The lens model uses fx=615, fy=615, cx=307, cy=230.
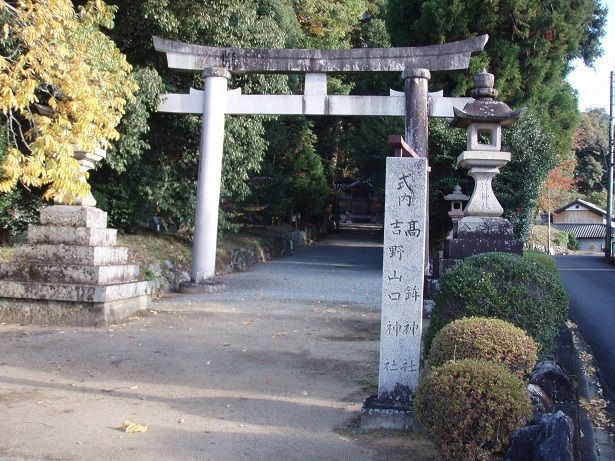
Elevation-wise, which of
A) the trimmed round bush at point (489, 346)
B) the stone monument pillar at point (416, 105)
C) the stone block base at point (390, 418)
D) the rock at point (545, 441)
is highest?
the stone monument pillar at point (416, 105)

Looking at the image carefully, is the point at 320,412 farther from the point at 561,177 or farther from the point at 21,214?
the point at 561,177

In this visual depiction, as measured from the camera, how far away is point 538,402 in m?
4.38

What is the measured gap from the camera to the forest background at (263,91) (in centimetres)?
945

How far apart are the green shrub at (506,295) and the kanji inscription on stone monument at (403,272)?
3.36 ft

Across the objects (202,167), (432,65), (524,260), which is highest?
(432,65)

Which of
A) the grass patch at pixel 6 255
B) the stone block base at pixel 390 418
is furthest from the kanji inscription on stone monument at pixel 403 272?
the grass patch at pixel 6 255

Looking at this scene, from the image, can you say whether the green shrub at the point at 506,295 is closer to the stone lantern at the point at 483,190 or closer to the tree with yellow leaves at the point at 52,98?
the stone lantern at the point at 483,190

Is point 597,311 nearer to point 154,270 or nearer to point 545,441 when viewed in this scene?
point 154,270

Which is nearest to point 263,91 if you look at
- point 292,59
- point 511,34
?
point 292,59

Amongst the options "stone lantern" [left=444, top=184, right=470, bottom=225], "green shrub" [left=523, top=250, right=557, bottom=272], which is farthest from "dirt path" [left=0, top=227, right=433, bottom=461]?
"stone lantern" [left=444, top=184, right=470, bottom=225]

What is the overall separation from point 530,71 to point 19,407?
711 inches

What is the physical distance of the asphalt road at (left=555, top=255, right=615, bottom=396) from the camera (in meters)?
8.51

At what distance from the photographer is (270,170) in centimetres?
2294

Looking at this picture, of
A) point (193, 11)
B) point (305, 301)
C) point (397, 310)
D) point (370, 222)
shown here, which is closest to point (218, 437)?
point (397, 310)
